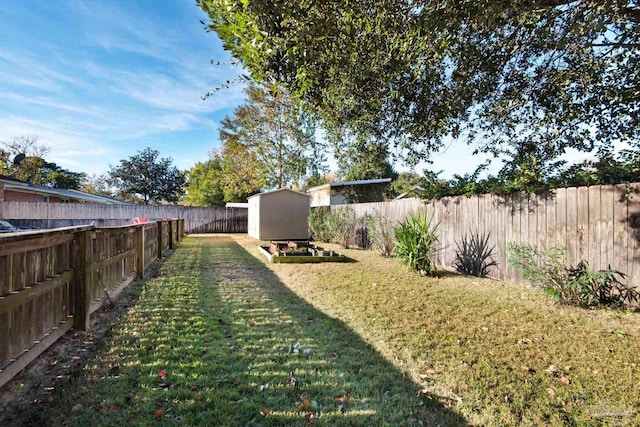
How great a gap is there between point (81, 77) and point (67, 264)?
13928mm

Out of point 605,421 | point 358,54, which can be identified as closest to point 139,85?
point 358,54

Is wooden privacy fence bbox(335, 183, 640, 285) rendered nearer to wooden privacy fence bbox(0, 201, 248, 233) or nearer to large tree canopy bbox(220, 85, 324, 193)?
wooden privacy fence bbox(0, 201, 248, 233)

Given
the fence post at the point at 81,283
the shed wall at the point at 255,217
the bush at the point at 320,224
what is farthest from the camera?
the shed wall at the point at 255,217

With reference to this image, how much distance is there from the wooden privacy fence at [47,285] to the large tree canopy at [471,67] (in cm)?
247

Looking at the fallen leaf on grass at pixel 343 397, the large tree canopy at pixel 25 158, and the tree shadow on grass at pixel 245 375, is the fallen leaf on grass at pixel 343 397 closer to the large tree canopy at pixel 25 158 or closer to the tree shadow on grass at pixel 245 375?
the tree shadow on grass at pixel 245 375

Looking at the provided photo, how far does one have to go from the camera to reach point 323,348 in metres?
3.01

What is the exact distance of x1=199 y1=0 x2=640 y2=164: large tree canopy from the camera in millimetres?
3740

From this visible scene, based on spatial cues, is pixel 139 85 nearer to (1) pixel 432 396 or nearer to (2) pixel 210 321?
(2) pixel 210 321

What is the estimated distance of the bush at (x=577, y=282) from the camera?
4160mm

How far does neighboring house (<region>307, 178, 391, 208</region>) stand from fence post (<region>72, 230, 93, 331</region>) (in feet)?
62.7

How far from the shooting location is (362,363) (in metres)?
2.73

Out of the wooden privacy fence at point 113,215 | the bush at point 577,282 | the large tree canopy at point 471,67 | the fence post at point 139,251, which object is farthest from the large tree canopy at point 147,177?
the bush at point 577,282

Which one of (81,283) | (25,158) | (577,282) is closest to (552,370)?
(577,282)

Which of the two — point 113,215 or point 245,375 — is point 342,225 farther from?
point 113,215
